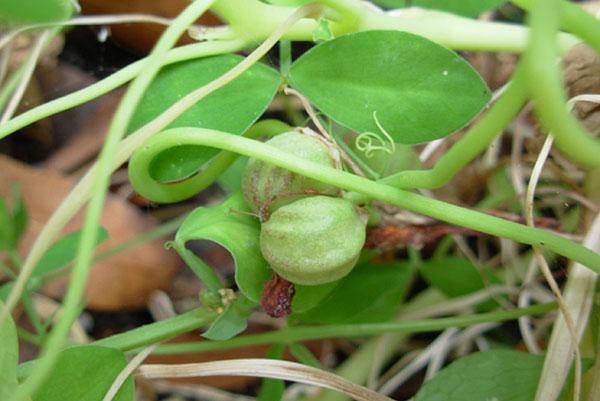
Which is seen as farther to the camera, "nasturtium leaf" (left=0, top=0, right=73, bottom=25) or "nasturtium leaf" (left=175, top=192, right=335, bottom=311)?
"nasturtium leaf" (left=175, top=192, right=335, bottom=311)

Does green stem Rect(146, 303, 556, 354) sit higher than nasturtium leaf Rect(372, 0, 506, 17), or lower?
lower

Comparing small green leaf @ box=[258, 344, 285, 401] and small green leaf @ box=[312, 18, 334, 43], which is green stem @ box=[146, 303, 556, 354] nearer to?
small green leaf @ box=[258, 344, 285, 401]

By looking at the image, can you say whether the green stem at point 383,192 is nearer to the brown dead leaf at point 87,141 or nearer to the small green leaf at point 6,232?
the small green leaf at point 6,232

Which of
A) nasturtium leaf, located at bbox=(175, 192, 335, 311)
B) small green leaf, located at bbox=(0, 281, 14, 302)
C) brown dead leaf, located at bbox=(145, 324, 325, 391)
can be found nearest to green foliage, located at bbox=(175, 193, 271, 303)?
nasturtium leaf, located at bbox=(175, 192, 335, 311)

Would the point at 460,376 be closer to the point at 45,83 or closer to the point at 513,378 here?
the point at 513,378

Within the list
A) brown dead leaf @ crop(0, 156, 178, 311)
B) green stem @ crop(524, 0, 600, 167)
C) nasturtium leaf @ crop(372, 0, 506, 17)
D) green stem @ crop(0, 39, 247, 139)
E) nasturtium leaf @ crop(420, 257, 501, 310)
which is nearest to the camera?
green stem @ crop(524, 0, 600, 167)

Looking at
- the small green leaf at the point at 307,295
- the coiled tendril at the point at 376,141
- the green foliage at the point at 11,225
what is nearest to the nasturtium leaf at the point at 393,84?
the coiled tendril at the point at 376,141

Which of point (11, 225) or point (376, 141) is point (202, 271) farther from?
point (11, 225)
